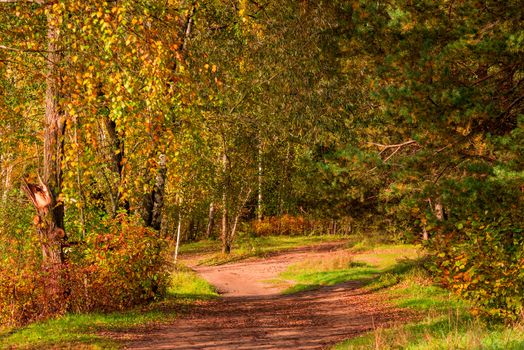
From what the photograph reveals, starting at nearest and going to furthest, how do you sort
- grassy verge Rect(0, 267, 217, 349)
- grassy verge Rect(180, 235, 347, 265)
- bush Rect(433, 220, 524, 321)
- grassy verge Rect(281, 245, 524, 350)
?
grassy verge Rect(281, 245, 524, 350), bush Rect(433, 220, 524, 321), grassy verge Rect(0, 267, 217, 349), grassy verge Rect(180, 235, 347, 265)

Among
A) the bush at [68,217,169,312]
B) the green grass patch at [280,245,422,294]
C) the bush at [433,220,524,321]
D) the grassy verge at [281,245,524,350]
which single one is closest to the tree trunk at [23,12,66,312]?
the bush at [68,217,169,312]

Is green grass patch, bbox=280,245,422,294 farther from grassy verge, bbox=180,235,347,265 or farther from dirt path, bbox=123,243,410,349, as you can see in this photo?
grassy verge, bbox=180,235,347,265

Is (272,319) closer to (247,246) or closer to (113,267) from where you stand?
(113,267)

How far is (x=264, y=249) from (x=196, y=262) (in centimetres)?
556

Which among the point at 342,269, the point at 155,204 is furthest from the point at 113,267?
the point at 342,269

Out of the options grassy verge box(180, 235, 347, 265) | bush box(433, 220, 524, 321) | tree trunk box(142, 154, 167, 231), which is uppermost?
tree trunk box(142, 154, 167, 231)

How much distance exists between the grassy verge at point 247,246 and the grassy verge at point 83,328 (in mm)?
17426

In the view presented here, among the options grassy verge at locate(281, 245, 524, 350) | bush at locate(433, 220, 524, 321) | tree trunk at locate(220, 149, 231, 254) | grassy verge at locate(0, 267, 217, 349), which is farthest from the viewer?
tree trunk at locate(220, 149, 231, 254)

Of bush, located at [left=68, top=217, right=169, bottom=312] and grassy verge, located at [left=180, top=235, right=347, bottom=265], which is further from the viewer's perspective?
A: grassy verge, located at [left=180, top=235, right=347, bottom=265]

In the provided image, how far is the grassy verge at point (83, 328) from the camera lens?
11852 mm

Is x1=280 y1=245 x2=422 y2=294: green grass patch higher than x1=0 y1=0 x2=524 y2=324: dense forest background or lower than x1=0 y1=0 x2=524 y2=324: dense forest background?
lower

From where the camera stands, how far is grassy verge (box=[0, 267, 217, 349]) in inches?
467

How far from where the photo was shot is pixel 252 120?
19.5 m

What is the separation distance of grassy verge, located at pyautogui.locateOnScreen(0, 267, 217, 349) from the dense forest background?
656mm
